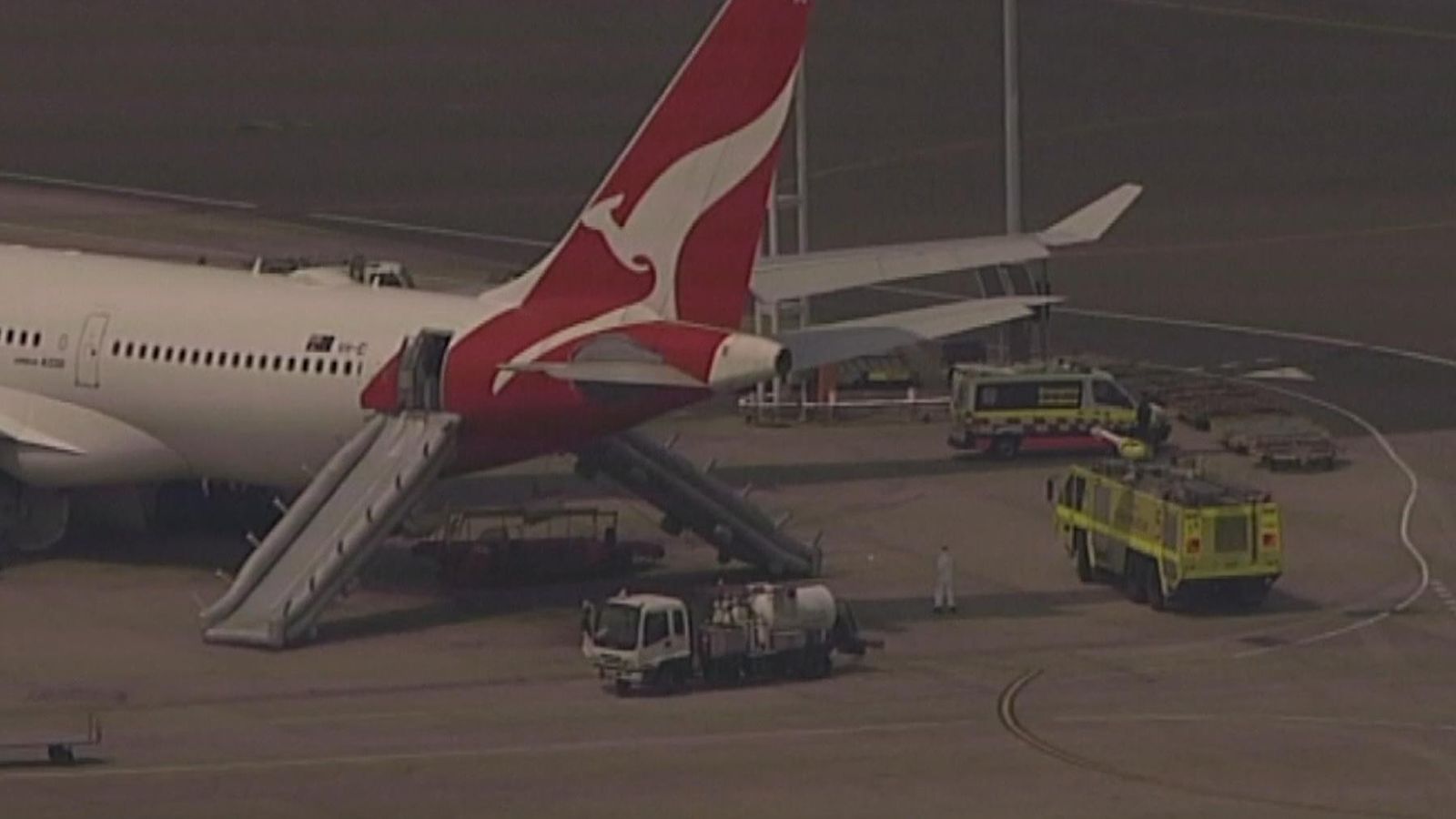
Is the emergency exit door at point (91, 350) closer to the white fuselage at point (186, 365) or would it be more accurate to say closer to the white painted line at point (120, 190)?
the white fuselage at point (186, 365)

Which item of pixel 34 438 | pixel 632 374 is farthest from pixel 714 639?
pixel 34 438

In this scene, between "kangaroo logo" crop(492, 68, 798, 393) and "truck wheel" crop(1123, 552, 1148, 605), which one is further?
"truck wheel" crop(1123, 552, 1148, 605)

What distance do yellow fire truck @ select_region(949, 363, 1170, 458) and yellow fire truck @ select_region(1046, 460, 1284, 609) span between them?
45.5 ft

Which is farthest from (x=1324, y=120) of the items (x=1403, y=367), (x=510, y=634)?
(x=510, y=634)

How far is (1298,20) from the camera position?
177625 mm

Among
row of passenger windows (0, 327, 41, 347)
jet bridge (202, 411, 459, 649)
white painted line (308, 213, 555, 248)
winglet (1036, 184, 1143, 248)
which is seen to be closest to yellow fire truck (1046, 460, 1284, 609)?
winglet (1036, 184, 1143, 248)

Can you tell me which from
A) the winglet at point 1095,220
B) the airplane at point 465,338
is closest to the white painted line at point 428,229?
the airplane at point 465,338

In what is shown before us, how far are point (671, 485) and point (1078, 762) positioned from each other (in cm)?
1775

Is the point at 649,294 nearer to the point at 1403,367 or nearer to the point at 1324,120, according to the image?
the point at 1403,367

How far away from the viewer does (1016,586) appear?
82.3m

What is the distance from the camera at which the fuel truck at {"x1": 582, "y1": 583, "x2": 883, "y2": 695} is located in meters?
72.1

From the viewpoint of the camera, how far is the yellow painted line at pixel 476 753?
2594 inches

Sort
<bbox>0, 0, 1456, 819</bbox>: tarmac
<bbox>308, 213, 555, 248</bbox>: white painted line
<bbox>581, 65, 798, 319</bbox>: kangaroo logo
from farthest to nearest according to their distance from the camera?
<bbox>308, 213, 555, 248</bbox>: white painted line → <bbox>581, 65, 798, 319</bbox>: kangaroo logo → <bbox>0, 0, 1456, 819</bbox>: tarmac

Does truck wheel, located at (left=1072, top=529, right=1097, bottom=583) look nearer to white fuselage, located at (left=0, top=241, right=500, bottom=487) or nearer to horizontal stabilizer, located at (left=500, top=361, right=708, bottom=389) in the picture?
horizontal stabilizer, located at (left=500, top=361, right=708, bottom=389)
